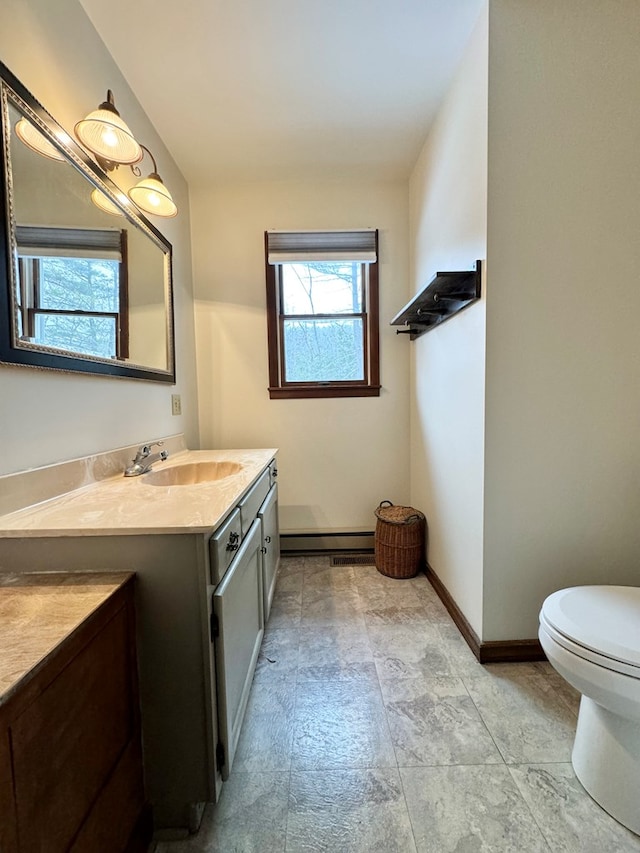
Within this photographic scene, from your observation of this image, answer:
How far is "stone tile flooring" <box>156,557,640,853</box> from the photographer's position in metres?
0.95

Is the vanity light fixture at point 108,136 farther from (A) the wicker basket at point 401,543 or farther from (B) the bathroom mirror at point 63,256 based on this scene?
(A) the wicker basket at point 401,543

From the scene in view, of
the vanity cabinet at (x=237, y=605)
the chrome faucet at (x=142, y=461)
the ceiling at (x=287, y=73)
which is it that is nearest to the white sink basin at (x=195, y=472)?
the chrome faucet at (x=142, y=461)

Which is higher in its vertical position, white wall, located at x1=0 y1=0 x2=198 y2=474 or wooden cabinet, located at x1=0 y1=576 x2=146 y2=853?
white wall, located at x1=0 y1=0 x2=198 y2=474

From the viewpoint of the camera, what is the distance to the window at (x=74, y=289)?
3.57 ft

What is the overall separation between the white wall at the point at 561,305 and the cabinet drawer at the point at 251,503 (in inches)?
36.7

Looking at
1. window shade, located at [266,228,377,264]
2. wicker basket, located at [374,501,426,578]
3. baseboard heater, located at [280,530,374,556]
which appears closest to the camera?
wicker basket, located at [374,501,426,578]

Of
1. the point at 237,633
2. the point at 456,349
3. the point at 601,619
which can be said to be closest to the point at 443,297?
the point at 456,349

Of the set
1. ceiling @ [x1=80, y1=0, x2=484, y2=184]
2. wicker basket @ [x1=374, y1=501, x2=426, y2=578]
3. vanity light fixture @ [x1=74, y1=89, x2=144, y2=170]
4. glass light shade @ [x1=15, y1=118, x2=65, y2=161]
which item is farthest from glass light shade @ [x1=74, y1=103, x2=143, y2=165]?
wicker basket @ [x1=374, y1=501, x2=426, y2=578]

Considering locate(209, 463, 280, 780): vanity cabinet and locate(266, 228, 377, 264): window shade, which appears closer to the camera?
locate(209, 463, 280, 780): vanity cabinet

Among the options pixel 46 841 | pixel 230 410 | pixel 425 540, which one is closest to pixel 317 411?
pixel 230 410

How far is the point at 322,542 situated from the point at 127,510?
1.82m

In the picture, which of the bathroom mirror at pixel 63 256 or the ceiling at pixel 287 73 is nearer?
the bathroom mirror at pixel 63 256

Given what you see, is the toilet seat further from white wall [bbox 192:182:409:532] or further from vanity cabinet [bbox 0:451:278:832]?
white wall [bbox 192:182:409:532]

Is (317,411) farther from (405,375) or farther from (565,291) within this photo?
(565,291)
